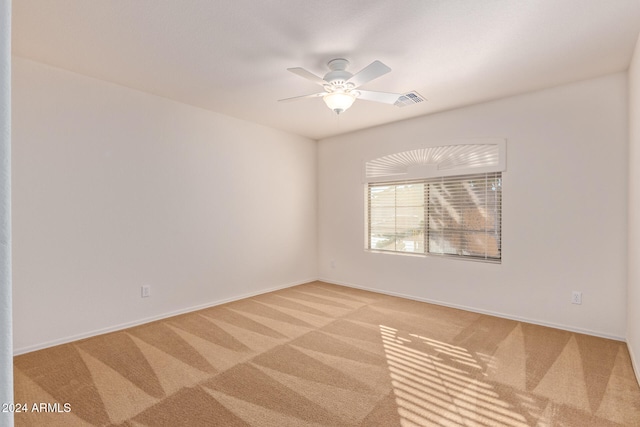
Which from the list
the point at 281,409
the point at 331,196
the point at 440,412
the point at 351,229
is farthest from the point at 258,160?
the point at 440,412

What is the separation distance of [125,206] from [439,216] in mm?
3747

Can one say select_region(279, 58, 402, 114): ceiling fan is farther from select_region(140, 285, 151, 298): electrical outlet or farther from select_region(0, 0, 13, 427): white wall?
select_region(140, 285, 151, 298): electrical outlet

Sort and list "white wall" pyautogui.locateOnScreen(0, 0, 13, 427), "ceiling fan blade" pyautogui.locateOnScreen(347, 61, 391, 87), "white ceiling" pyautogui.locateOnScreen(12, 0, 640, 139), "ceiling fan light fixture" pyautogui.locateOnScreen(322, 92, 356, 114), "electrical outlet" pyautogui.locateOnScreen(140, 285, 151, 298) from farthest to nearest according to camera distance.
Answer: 1. "electrical outlet" pyautogui.locateOnScreen(140, 285, 151, 298)
2. "ceiling fan light fixture" pyautogui.locateOnScreen(322, 92, 356, 114)
3. "ceiling fan blade" pyautogui.locateOnScreen(347, 61, 391, 87)
4. "white ceiling" pyautogui.locateOnScreen(12, 0, 640, 139)
5. "white wall" pyautogui.locateOnScreen(0, 0, 13, 427)

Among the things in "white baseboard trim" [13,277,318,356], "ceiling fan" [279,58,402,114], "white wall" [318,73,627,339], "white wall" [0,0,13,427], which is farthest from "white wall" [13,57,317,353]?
"white wall" [0,0,13,427]

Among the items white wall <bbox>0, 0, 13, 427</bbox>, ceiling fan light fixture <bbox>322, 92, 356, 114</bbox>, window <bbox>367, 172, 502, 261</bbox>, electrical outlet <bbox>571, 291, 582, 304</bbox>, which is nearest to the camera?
white wall <bbox>0, 0, 13, 427</bbox>

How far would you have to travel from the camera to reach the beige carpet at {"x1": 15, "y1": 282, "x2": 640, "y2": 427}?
6.46 ft

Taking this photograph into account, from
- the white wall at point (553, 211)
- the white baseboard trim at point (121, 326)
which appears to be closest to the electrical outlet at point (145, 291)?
the white baseboard trim at point (121, 326)

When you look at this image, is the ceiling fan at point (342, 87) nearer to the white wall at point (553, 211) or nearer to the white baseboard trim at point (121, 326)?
the white wall at point (553, 211)

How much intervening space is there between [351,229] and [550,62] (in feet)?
10.7

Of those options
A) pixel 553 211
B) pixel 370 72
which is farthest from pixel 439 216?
pixel 370 72

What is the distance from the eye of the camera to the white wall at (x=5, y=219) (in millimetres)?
521

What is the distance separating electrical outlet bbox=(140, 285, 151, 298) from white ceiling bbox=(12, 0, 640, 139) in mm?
2132

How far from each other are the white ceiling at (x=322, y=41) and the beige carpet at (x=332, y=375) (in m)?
2.51

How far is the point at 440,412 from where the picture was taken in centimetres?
201
